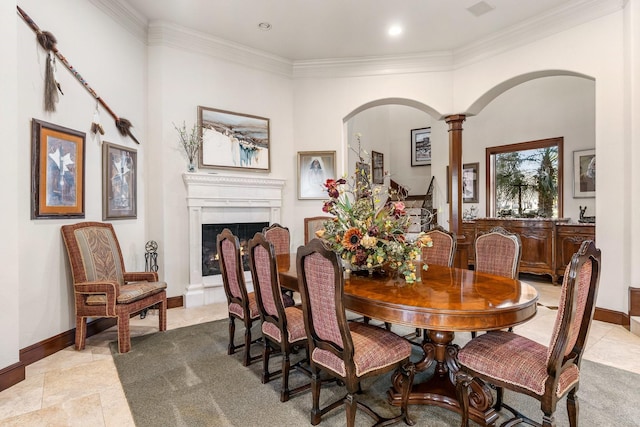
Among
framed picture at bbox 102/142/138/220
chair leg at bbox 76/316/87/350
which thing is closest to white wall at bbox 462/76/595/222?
framed picture at bbox 102/142/138/220

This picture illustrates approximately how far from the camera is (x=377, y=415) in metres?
1.94

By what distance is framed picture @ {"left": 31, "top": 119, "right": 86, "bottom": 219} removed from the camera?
2889 mm

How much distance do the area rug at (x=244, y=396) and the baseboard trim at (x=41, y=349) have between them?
59cm

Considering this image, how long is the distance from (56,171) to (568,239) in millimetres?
6339

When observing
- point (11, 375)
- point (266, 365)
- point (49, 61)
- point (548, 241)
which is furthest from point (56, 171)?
point (548, 241)

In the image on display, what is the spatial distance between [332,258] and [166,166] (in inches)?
132

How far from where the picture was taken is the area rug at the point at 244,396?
6.63ft

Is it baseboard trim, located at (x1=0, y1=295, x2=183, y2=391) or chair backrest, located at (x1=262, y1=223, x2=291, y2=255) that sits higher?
chair backrest, located at (x1=262, y1=223, x2=291, y2=255)

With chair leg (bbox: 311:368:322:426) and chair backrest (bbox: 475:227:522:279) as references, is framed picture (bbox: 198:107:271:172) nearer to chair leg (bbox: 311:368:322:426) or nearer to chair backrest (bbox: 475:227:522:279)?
chair backrest (bbox: 475:227:522:279)

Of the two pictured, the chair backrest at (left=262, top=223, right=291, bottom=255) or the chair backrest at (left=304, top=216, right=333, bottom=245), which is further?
the chair backrest at (left=304, top=216, right=333, bottom=245)

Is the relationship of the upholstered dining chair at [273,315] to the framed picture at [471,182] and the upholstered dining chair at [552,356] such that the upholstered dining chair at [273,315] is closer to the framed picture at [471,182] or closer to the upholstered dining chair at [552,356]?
the upholstered dining chair at [552,356]

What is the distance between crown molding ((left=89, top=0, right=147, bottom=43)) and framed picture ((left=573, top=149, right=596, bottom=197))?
663cm

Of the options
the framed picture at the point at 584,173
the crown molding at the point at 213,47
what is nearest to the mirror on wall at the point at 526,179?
the framed picture at the point at 584,173

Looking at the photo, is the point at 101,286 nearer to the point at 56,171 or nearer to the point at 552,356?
the point at 56,171
